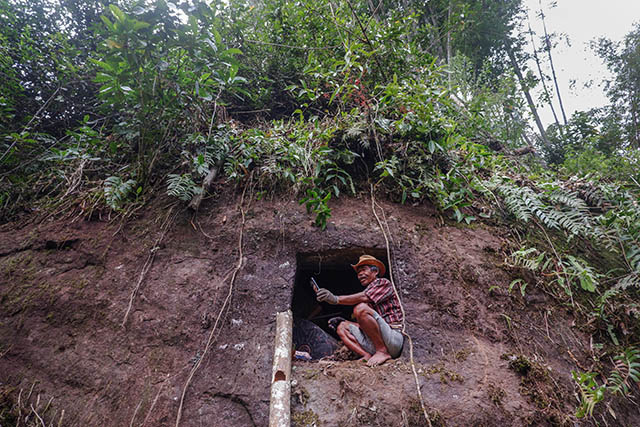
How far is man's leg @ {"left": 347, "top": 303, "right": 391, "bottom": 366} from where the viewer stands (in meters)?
3.07

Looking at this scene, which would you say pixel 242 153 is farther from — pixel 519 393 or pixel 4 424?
pixel 519 393

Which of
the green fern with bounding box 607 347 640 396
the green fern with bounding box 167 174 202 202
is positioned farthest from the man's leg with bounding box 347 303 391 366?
the green fern with bounding box 167 174 202 202

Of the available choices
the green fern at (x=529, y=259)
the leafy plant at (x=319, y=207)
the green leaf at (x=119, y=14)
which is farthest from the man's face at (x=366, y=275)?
the green leaf at (x=119, y=14)

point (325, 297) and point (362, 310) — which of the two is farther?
point (325, 297)

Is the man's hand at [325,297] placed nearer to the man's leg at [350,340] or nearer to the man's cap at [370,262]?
the man's leg at [350,340]

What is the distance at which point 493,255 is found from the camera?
11.8 ft

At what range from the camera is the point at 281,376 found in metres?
2.61

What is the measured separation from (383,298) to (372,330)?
37 centimetres

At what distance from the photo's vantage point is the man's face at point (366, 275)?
11.3 ft

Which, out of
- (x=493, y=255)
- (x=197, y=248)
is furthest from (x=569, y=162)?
(x=197, y=248)

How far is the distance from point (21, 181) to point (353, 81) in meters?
4.95

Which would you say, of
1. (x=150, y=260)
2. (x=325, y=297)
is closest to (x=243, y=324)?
(x=325, y=297)

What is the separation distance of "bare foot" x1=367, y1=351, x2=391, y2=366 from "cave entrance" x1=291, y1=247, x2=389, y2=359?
817mm

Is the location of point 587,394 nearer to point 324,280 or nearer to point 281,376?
point 281,376
